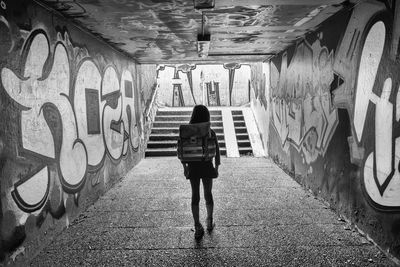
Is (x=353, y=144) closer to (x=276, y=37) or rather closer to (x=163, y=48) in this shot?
(x=276, y=37)

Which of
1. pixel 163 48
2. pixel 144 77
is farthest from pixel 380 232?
pixel 144 77

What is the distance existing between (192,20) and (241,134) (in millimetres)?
7729

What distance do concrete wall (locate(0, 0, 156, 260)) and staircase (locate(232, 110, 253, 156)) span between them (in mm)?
5603

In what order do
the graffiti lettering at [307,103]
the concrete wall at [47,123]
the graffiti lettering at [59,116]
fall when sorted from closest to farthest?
the concrete wall at [47,123]
the graffiti lettering at [59,116]
the graffiti lettering at [307,103]

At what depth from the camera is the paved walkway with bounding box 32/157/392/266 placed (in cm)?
379

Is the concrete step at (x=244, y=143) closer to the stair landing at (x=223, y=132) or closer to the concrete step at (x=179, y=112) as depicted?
the stair landing at (x=223, y=132)

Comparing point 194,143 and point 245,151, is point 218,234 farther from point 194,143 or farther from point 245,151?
point 245,151

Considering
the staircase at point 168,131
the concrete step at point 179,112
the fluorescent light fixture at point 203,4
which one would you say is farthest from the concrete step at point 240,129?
the fluorescent light fixture at point 203,4

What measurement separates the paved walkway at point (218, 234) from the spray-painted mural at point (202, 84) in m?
11.4

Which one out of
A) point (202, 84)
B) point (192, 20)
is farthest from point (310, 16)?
point (202, 84)

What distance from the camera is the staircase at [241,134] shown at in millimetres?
→ 11367

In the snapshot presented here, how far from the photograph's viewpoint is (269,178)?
7.96 metres

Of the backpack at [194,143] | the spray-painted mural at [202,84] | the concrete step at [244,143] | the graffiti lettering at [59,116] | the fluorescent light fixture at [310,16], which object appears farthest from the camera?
the spray-painted mural at [202,84]

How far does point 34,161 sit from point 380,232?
435 cm
